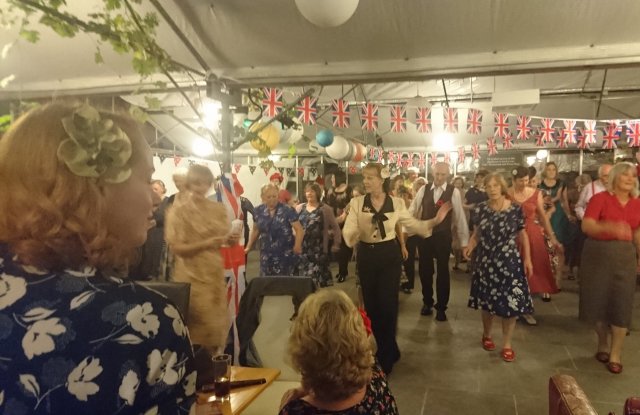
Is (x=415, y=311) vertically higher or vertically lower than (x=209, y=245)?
lower

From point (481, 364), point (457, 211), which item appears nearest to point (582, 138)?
point (457, 211)

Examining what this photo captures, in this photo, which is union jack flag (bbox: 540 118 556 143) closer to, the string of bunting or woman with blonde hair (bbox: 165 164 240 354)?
the string of bunting

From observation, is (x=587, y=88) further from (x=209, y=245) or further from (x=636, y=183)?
(x=209, y=245)

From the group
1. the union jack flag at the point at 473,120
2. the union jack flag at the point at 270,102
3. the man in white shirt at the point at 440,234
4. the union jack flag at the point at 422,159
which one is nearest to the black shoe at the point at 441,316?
the man in white shirt at the point at 440,234

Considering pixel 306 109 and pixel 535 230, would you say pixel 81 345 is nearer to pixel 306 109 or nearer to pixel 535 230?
pixel 306 109

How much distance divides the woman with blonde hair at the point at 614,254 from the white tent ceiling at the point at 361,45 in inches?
38.7

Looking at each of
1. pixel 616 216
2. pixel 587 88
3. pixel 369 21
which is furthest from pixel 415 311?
pixel 587 88

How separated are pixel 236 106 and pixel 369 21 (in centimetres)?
134

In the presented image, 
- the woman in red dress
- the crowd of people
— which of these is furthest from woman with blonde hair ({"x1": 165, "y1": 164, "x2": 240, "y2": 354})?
the woman in red dress

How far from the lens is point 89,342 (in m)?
0.78

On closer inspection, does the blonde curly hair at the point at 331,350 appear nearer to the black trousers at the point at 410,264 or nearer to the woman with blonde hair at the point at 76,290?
the woman with blonde hair at the point at 76,290

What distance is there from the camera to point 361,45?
10.5 feet

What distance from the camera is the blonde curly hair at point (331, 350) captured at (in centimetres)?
148

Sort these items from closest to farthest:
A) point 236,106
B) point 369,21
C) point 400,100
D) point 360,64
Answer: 1. point 369,21
2. point 360,64
3. point 236,106
4. point 400,100
